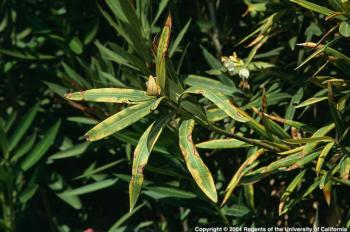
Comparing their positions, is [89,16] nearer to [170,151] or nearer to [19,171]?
[19,171]

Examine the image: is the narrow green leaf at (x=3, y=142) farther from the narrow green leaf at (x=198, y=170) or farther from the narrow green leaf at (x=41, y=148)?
the narrow green leaf at (x=198, y=170)

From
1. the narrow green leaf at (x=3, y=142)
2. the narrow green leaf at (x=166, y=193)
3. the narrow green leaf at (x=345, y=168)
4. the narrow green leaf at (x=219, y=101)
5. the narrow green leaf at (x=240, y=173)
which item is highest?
the narrow green leaf at (x=219, y=101)

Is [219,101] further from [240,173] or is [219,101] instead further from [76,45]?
[76,45]

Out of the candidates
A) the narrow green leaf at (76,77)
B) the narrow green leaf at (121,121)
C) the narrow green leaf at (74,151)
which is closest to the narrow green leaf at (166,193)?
the narrow green leaf at (74,151)

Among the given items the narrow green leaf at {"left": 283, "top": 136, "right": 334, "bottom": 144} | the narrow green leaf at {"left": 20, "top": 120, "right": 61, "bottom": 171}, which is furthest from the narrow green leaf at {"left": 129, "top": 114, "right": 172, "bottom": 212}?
the narrow green leaf at {"left": 20, "top": 120, "right": 61, "bottom": 171}

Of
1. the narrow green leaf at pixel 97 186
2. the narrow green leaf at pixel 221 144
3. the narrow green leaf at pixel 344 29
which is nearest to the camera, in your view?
the narrow green leaf at pixel 344 29

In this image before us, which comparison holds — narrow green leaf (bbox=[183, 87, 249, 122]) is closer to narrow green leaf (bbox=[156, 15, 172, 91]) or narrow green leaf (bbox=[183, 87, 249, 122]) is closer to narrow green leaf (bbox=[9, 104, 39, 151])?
narrow green leaf (bbox=[156, 15, 172, 91])
